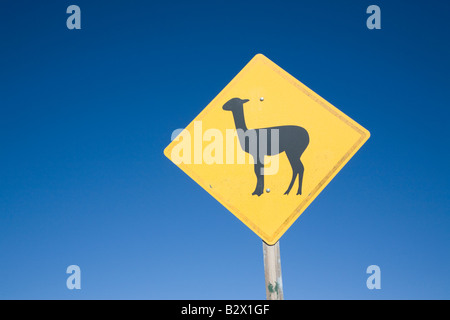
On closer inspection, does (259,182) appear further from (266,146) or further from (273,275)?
(273,275)

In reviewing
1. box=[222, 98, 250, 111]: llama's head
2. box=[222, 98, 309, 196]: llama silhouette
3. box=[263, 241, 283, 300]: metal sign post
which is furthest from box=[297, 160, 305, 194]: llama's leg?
box=[222, 98, 250, 111]: llama's head

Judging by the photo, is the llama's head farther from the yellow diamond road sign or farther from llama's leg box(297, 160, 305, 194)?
llama's leg box(297, 160, 305, 194)

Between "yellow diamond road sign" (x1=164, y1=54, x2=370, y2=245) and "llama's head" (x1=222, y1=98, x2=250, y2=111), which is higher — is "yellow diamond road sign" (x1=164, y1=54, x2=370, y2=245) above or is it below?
below

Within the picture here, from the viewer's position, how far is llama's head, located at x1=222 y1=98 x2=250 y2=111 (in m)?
1.92

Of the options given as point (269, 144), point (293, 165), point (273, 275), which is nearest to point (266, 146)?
point (269, 144)

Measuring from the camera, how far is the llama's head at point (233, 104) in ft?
6.31

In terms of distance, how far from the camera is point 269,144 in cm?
184

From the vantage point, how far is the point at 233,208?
70.6 inches

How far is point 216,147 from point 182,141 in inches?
8.5

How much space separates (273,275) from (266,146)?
67 centimetres
